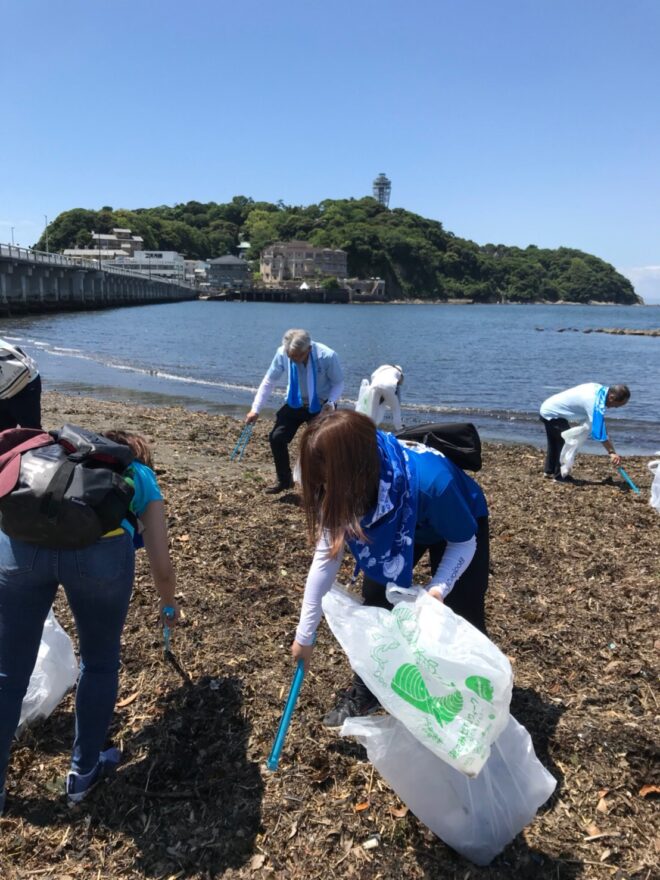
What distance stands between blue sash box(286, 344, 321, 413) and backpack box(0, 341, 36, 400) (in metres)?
3.02

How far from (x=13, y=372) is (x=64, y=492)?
6.76 ft

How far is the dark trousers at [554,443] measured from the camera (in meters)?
8.98

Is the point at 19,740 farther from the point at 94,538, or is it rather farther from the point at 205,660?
the point at 94,538

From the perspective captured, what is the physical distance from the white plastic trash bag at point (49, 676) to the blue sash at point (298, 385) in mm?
3932

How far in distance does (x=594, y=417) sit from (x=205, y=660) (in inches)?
247

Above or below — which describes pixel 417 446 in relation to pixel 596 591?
above

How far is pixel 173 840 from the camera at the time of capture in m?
2.57

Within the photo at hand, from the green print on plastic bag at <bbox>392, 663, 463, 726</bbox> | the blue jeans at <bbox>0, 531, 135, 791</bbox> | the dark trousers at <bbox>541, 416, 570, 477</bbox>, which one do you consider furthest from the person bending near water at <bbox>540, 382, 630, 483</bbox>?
the blue jeans at <bbox>0, 531, 135, 791</bbox>

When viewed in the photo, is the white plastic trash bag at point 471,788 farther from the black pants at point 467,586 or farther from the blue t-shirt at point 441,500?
the blue t-shirt at point 441,500

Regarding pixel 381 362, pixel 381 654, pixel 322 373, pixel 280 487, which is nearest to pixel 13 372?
pixel 381 654

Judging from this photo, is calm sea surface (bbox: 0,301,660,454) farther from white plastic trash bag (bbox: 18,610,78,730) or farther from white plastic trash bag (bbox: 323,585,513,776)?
white plastic trash bag (bbox: 323,585,513,776)

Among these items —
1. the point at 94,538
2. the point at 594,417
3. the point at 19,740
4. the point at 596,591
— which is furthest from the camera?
the point at 594,417

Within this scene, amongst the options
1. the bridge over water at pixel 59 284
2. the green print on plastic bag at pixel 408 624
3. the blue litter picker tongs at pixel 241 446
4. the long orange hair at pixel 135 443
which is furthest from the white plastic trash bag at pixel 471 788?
the bridge over water at pixel 59 284

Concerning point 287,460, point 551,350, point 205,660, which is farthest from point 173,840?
point 551,350
